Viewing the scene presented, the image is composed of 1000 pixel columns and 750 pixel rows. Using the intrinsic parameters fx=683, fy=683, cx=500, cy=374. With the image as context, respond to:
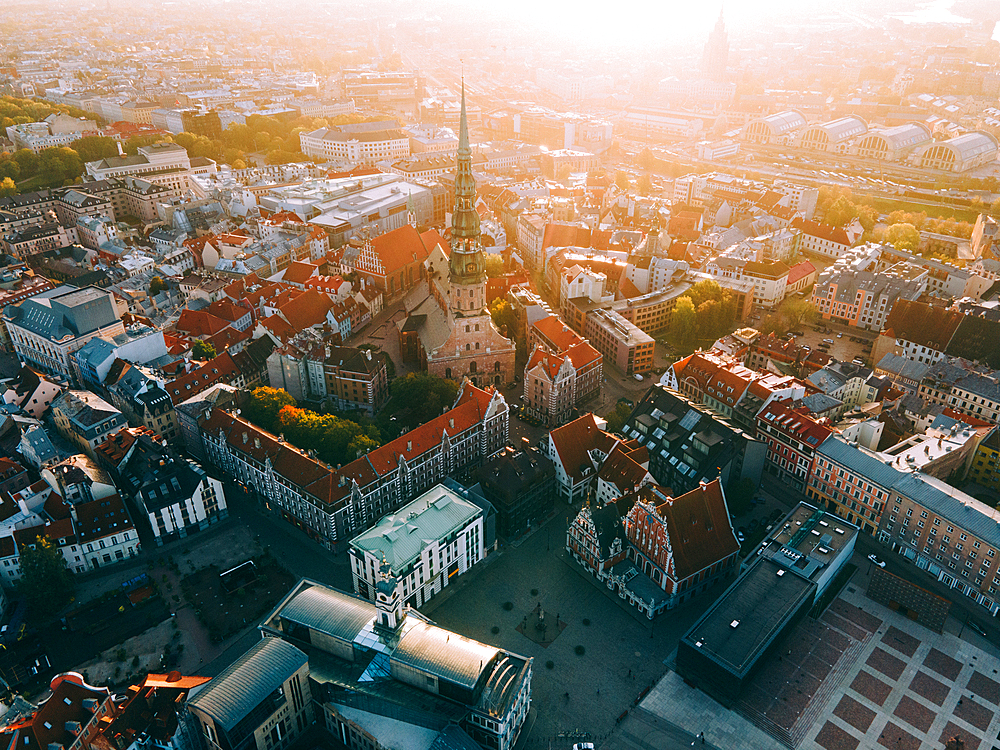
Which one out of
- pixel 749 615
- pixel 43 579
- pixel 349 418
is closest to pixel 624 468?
pixel 749 615

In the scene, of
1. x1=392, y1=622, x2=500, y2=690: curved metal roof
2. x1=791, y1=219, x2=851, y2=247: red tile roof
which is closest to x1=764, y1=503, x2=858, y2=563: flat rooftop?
x1=392, y1=622, x2=500, y2=690: curved metal roof

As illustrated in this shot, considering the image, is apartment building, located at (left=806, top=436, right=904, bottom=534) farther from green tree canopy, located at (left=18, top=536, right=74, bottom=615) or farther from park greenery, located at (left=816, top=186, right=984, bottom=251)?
park greenery, located at (left=816, top=186, right=984, bottom=251)

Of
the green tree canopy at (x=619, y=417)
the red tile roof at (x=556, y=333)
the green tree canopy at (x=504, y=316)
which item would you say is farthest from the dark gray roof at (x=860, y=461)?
the green tree canopy at (x=504, y=316)

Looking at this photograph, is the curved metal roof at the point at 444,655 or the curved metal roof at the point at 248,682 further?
the curved metal roof at the point at 444,655

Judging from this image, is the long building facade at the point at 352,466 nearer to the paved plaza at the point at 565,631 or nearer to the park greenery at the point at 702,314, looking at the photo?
the paved plaza at the point at 565,631

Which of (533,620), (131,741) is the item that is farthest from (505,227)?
(131,741)

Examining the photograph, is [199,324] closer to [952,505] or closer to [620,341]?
[620,341]
